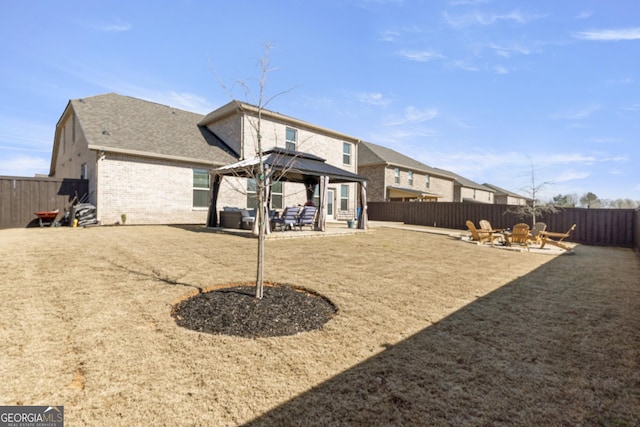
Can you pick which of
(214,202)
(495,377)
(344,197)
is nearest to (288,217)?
(214,202)

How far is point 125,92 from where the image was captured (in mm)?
18062

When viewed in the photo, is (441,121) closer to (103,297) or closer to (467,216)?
(467,216)

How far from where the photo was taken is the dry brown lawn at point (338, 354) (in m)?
1.95

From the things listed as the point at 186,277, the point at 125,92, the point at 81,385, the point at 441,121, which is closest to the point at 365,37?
the point at 441,121

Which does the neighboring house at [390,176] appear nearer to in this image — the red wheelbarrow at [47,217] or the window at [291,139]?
the window at [291,139]

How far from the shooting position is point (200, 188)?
624 inches

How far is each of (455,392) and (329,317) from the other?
1.70 m

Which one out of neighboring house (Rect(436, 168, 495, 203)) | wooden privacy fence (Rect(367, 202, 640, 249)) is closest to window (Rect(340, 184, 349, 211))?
wooden privacy fence (Rect(367, 202, 640, 249))

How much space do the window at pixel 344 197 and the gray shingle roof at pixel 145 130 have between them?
29.8 ft

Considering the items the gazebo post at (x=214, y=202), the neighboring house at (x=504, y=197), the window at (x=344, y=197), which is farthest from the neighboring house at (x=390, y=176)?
the neighboring house at (x=504, y=197)

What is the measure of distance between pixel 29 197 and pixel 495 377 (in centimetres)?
1764

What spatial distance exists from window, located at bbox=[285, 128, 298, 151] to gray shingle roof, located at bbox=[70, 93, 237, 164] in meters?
3.84

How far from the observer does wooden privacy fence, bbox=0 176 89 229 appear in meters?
11.9

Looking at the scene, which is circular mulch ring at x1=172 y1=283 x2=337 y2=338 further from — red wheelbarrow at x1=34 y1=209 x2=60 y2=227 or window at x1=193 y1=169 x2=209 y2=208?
red wheelbarrow at x1=34 y1=209 x2=60 y2=227
